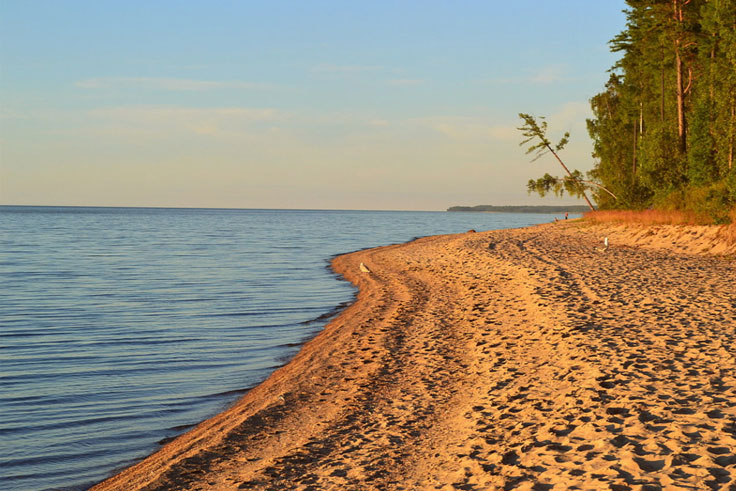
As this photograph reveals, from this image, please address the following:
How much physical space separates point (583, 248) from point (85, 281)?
2724 cm

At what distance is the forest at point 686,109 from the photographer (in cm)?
3719

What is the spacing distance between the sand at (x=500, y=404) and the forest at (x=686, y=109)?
2087 cm

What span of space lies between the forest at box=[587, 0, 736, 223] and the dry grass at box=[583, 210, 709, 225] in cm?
61

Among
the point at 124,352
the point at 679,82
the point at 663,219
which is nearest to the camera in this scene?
the point at 124,352

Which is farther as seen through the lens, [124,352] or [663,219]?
[663,219]

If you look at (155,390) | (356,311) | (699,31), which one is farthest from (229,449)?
(699,31)

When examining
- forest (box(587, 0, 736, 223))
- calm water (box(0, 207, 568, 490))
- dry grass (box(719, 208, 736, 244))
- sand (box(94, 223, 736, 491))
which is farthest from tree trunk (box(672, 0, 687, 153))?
calm water (box(0, 207, 568, 490))

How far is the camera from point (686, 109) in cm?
5338

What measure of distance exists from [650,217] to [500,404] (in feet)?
120

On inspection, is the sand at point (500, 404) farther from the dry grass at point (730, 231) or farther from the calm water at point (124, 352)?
the dry grass at point (730, 231)

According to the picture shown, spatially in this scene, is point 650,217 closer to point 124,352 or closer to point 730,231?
point 730,231

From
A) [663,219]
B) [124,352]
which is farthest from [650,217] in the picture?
[124,352]

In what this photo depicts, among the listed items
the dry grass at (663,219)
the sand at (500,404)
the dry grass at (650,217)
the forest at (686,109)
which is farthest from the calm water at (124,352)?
the forest at (686,109)

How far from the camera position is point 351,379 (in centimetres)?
1277
